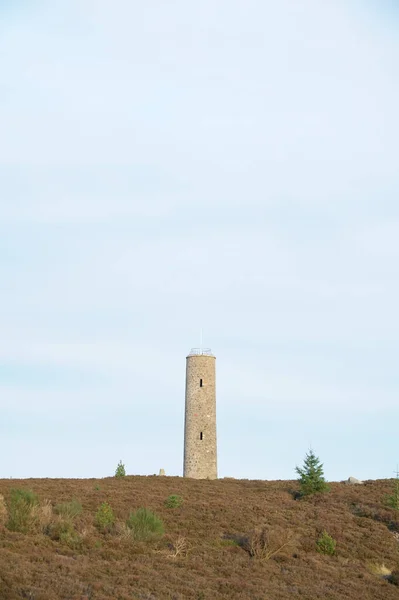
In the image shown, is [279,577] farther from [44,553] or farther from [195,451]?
[195,451]

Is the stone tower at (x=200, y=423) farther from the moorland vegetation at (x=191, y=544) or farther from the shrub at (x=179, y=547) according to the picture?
the shrub at (x=179, y=547)

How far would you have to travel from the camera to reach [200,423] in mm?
61406

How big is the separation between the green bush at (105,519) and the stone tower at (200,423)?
89.3 ft

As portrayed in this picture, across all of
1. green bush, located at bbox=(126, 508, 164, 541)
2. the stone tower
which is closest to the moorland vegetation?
green bush, located at bbox=(126, 508, 164, 541)

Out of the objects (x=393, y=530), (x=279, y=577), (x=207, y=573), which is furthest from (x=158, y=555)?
(x=393, y=530)

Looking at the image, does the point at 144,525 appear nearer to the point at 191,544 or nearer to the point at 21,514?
the point at 191,544

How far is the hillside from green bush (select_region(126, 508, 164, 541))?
0.37 meters

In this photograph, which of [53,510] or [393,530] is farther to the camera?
[393,530]

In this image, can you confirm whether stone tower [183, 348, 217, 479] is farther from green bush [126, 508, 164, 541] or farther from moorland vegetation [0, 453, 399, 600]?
green bush [126, 508, 164, 541]

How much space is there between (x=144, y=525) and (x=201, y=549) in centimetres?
265

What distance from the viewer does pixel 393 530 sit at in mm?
40469

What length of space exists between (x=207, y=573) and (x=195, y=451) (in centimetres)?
3241

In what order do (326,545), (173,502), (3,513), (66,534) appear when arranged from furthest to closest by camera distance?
(173,502) < (326,545) < (3,513) < (66,534)

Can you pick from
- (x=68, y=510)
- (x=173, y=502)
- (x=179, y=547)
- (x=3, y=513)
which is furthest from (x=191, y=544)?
(x=3, y=513)
